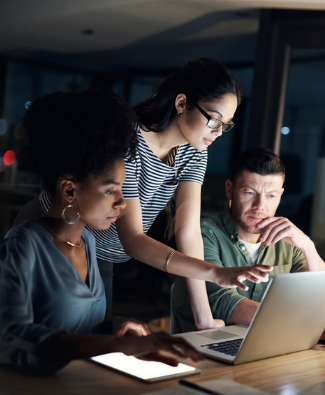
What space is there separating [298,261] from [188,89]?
84cm

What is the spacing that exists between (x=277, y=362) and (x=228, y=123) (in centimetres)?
78

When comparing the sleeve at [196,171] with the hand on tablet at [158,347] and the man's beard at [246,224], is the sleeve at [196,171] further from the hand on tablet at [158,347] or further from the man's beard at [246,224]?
the hand on tablet at [158,347]

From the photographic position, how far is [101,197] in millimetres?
1228

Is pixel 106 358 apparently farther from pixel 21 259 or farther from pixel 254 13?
pixel 254 13

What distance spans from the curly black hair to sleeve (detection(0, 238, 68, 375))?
224mm

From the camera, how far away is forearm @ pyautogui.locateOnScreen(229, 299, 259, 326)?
1669 mm

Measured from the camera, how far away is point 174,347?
38.3 inches

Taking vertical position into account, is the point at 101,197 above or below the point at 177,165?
below

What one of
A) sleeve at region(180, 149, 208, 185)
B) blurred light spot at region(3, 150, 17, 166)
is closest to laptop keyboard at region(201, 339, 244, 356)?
sleeve at region(180, 149, 208, 185)

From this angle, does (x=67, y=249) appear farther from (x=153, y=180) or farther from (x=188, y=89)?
(x=188, y=89)

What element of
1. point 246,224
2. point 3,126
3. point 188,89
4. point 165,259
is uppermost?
point 3,126

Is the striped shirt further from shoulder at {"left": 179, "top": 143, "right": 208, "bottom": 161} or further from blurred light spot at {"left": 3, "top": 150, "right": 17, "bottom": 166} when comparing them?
blurred light spot at {"left": 3, "top": 150, "right": 17, "bottom": 166}

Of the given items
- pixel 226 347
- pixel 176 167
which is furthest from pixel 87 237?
pixel 176 167

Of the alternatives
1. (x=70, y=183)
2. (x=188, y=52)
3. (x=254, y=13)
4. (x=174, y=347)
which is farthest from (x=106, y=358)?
(x=188, y=52)
